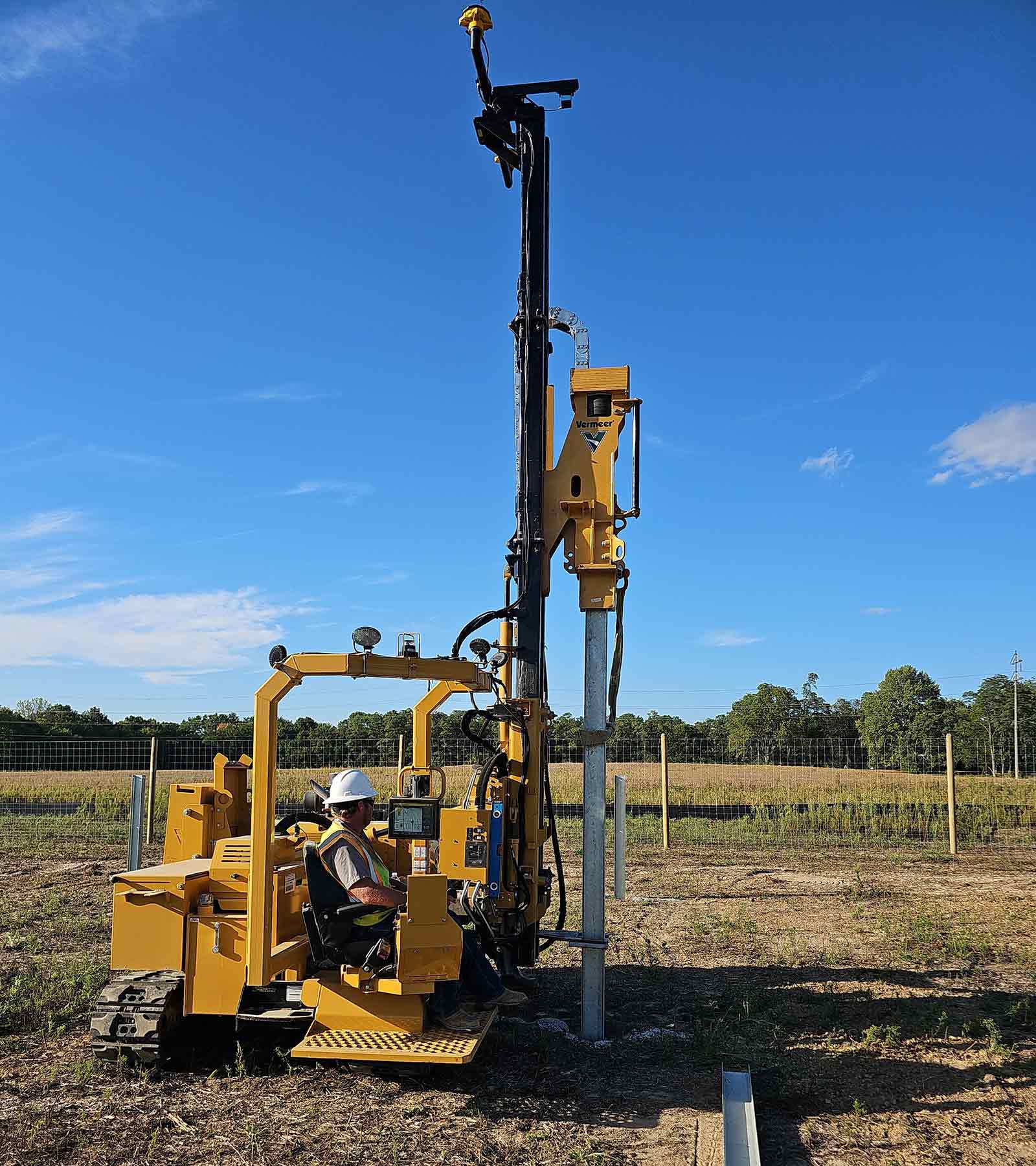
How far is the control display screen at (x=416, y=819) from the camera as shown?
5680mm

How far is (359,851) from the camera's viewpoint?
6.02m

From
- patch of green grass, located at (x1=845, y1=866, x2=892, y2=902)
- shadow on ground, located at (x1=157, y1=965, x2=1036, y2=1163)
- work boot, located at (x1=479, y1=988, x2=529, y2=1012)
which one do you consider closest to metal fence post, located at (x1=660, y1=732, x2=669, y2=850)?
patch of green grass, located at (x1=845, y1=866, x2=892, y2=902)

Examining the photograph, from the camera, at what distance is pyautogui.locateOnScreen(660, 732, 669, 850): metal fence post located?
1708cm

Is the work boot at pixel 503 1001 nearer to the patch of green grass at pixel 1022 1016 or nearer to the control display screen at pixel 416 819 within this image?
the control display screen at pixel 416 819

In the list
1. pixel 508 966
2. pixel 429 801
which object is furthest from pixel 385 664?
pixel 508 966

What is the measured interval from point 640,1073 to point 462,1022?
1.19m

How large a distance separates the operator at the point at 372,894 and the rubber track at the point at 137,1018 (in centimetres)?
125

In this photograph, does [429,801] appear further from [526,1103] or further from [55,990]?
[55,990]

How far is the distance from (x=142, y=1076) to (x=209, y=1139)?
3.50 ft

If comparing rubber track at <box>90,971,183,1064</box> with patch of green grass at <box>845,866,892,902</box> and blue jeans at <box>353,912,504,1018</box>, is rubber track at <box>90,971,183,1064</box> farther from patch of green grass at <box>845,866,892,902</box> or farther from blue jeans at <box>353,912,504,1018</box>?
patch of green grass at <box>845,866,892,902</box>

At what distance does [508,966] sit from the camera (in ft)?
22.4

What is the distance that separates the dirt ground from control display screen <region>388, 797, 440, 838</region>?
4.75ft

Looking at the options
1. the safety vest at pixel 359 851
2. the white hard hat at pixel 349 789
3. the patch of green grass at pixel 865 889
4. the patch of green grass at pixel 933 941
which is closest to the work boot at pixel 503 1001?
the safety vest at pixel 359 851

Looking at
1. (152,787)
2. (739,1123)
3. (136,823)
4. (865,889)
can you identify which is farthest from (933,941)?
(152,787)
